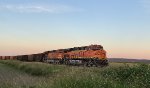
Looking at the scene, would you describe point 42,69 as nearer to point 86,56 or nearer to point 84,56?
point 86,56

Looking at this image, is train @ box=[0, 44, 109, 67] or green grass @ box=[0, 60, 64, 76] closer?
green grass @ box=[0, 60, 64, 76]

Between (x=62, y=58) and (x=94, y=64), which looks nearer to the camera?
(x=94, y=64)

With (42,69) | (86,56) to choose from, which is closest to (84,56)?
(86,56)

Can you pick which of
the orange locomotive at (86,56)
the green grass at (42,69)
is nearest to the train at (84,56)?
the orange locomotive at (86,56)

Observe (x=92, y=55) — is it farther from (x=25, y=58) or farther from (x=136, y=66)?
(x=25, y=58)

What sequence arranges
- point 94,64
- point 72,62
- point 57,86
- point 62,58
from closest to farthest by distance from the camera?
point 57,86 < point 94,64 < point 72,62 < point 62,58

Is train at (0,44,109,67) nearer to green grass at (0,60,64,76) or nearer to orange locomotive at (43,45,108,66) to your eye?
orange locomotive at (43,45,108,66)

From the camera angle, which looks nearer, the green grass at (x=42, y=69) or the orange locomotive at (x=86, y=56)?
the green grass at (x=42, y=69)

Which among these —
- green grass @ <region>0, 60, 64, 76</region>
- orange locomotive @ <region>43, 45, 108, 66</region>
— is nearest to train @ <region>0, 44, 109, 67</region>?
orange locomotive @ <region>43, 45, 108, 66</region>

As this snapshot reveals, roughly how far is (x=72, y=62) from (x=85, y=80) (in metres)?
40.1

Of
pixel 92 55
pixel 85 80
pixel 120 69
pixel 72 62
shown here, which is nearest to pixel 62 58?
pixel 72 62

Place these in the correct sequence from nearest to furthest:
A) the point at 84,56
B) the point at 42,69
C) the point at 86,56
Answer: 1. the point at 42,69
2. the point at 86,56
3. the point at 84,56

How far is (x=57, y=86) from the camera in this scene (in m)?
16.8

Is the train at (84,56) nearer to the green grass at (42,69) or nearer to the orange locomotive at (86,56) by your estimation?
the orange locomotive at (86,56)
